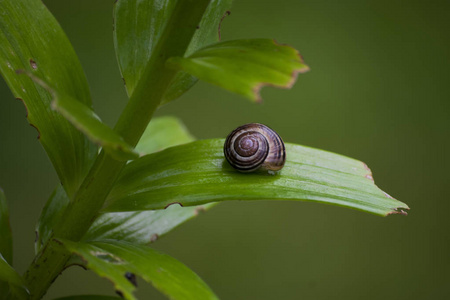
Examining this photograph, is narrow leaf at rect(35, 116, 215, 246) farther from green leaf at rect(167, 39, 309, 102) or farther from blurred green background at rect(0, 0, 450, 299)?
blurred green background at rect(0, 0, 450, 299)

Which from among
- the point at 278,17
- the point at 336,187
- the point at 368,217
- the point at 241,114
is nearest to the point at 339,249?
the point at 368,217

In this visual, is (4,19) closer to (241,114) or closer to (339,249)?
(241,114)

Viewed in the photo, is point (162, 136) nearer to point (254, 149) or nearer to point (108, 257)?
point (254, 149)

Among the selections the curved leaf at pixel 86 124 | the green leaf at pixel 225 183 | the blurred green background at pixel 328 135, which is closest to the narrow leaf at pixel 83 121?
the curved leaf at pixel 86 124

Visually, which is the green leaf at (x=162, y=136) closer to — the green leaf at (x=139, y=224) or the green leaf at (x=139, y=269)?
the green leaf at (x=139, y=224)

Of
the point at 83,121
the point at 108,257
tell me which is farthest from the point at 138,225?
the point at 83,121

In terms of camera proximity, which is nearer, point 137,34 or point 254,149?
point 137,34
